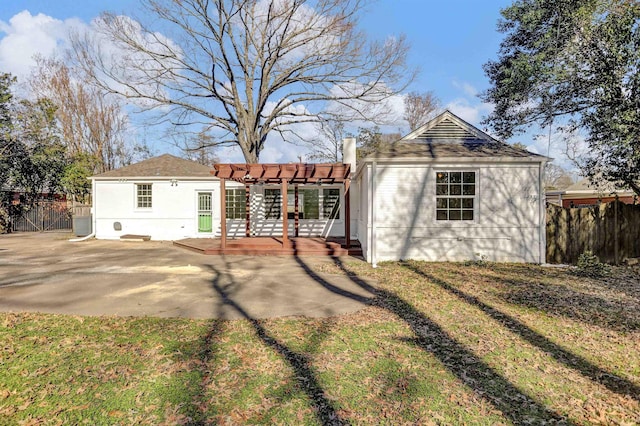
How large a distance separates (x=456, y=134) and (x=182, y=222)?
478 inches

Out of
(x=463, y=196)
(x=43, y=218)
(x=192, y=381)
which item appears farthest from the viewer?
(x=43, y=218)

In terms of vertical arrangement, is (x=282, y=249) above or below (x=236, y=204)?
below

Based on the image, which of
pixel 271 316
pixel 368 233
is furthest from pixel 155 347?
pixel 368 233

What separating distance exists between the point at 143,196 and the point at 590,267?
55.4 feet

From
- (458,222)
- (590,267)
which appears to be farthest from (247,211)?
(590,267)

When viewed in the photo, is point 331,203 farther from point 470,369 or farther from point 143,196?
point 470,369

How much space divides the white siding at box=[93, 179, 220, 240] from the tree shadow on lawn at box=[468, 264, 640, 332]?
1225 cm

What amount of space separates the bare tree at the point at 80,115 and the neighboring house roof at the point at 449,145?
2087 cm

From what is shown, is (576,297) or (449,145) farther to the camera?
(449,145)

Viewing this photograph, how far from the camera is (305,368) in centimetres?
344

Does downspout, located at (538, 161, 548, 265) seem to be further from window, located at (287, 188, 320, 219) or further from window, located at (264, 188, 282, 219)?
window, located at (264, 188, 282, 219)

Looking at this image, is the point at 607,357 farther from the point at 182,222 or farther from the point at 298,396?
the point at 182,222

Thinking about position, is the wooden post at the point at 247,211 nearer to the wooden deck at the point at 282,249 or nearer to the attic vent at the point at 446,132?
the wooden deck at the point at 282,249

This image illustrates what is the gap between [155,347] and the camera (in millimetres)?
3840
